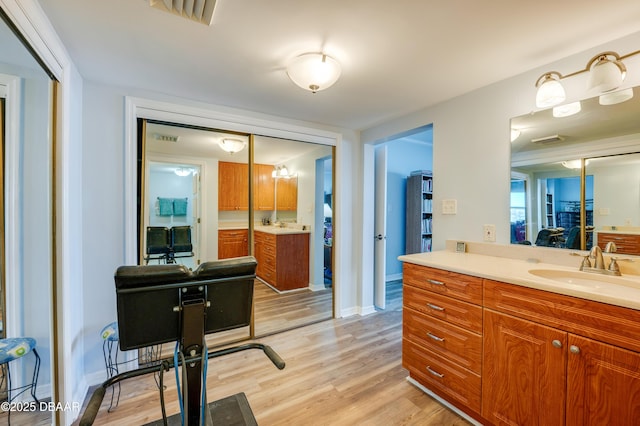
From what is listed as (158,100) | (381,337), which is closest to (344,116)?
(158,100)

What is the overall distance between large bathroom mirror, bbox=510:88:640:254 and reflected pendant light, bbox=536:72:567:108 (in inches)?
6.9

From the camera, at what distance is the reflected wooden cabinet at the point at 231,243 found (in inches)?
167

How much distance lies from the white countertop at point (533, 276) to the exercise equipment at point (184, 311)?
1200 mm

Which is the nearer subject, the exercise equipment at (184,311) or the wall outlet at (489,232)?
the exercise equipment at (184,311)

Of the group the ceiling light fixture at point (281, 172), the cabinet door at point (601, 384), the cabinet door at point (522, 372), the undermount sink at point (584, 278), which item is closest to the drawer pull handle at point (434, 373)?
the cabinet door at point (522, 372)

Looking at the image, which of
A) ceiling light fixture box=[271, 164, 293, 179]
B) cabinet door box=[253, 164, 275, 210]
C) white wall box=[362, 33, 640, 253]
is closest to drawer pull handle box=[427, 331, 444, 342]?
white wall box=[362, 33, 640, 253]

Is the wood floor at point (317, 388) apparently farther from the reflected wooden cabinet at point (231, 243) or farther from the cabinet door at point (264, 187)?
the cabinet door at point (264, 187)

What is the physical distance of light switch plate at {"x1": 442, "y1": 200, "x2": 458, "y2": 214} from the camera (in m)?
2.24

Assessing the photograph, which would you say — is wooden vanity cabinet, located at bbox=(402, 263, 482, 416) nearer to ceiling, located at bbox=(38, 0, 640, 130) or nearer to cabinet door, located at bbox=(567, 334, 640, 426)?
cabinet door, located at bbox=(567, 334, 640, 426)

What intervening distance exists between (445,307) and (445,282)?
161 millimetres

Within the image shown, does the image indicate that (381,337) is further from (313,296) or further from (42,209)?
(42,209)

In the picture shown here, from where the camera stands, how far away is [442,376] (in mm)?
1711

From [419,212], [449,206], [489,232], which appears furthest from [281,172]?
[489,232]

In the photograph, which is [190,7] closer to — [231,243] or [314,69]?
[314,69]
